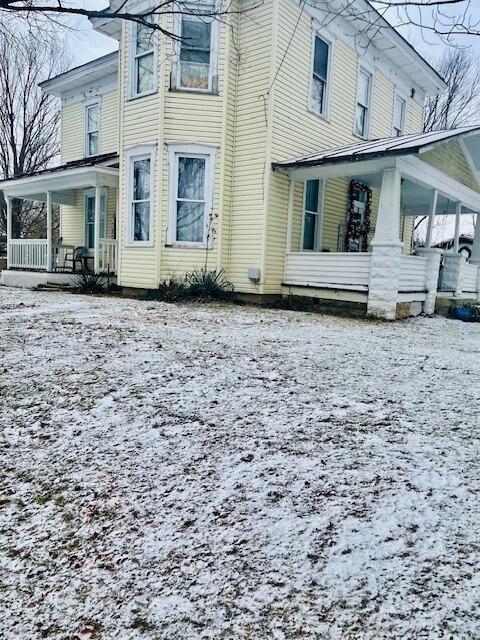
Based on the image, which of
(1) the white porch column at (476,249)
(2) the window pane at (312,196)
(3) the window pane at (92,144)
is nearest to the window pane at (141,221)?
(2) the window pane at (312,196)

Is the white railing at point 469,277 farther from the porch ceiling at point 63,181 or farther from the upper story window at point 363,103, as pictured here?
the porch ceiling at point 63,181

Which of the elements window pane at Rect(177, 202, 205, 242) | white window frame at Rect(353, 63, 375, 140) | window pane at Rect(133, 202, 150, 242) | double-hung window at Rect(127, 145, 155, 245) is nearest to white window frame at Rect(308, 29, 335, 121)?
white window frame at Rect(353, 63, 375, 140)

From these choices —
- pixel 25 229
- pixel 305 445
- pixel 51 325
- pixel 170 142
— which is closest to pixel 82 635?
pixel 305 445

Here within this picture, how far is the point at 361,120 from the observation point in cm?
1134

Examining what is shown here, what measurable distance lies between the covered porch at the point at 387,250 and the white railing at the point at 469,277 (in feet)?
0.08

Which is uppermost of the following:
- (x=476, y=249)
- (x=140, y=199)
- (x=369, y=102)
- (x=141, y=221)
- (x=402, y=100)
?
(x=402, y=100)

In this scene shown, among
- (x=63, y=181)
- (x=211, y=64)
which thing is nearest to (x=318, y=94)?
(x=211, y=64)

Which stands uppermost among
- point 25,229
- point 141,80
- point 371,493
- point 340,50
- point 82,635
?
point 340,50

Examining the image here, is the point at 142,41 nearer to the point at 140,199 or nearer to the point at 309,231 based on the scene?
the point at 140,199

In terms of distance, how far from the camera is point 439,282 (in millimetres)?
9891

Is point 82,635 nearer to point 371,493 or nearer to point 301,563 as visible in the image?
point 301,563

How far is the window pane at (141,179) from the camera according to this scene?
9.27 m

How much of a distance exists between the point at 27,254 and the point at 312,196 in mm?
8193

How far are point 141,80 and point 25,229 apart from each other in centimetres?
1840
